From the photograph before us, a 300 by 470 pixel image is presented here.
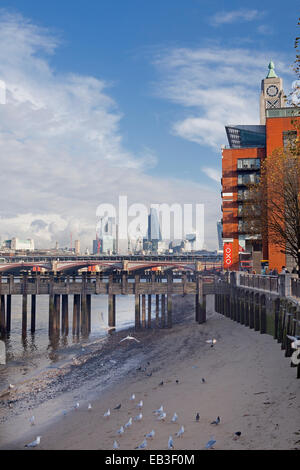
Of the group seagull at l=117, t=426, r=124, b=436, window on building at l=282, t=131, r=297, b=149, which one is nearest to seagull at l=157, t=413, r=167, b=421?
seagull at l=117, t=426, r=124, b=436

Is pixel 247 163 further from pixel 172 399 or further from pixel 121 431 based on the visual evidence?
pixel 121 431

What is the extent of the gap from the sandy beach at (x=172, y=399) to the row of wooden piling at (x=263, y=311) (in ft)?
2.75

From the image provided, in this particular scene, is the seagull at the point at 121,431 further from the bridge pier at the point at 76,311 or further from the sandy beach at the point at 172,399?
the bridge pier at the point at 76,311

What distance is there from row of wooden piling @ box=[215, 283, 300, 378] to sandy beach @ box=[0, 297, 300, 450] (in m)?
0.84

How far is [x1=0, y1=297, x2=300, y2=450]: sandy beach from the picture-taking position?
11836 millimetres

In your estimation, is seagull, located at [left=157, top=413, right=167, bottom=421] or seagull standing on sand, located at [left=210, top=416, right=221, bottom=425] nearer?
seagull standing on sand, located at [left=210, top=416, right=221, bottom=425]

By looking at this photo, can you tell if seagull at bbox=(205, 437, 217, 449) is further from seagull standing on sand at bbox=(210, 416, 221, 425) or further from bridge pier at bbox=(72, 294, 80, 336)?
bridge pier at bbox=(72, 294, 80, 336)

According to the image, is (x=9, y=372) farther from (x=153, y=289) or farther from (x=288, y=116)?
(x=288, y=116)

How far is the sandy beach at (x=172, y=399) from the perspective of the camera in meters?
11.8

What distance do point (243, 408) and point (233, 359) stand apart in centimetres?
742

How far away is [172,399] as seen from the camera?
51.8 ft

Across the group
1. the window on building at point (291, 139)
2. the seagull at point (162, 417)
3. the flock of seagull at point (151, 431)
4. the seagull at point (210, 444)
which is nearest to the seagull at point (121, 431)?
the flock of seagull at point (151, 431)

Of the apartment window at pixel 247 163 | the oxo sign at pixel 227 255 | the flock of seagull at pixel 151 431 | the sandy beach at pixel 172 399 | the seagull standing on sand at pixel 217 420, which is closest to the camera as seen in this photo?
the flock of seagull at pixel 151 431

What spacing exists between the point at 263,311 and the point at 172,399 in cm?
1253
